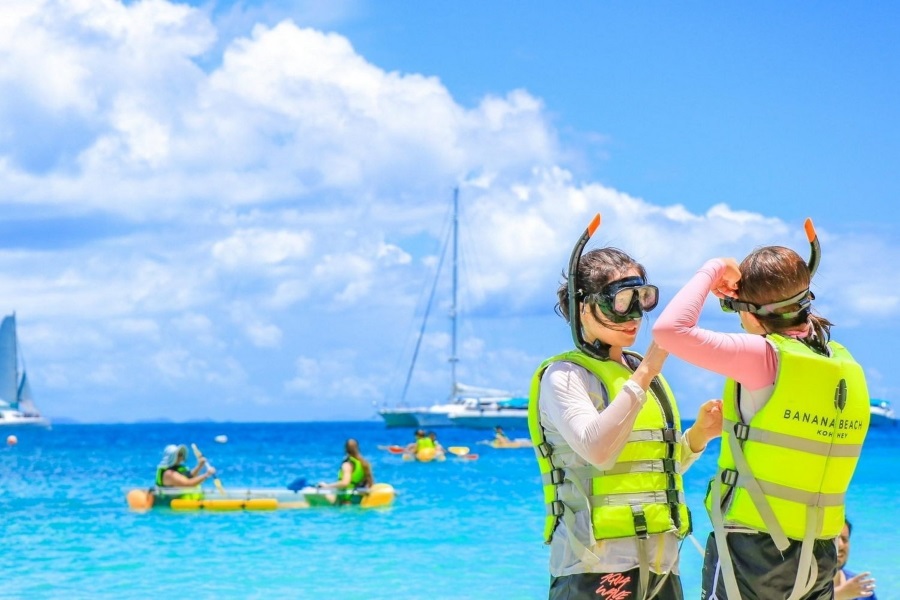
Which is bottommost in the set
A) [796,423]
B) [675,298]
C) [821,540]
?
[821,540]

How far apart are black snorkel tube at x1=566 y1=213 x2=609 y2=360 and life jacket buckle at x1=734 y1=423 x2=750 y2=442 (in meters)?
0.43

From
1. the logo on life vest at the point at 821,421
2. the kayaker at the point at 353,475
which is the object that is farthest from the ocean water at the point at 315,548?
the logo on life vest at the point at 821,421

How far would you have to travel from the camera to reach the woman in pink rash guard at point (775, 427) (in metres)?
3.13

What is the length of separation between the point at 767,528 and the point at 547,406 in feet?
2.31

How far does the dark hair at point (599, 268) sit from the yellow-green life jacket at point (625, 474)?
0.20 metres

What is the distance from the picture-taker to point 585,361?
3305mm

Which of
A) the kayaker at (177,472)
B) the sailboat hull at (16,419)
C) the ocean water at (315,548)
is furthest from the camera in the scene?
the sailboat hull at (16,419)

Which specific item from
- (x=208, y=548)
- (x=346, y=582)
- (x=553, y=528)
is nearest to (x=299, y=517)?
(x=208, y=548)

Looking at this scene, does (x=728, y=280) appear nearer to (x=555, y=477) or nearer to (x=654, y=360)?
(x=654, y=360)

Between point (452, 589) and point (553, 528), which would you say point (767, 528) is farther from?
point (452, 589)

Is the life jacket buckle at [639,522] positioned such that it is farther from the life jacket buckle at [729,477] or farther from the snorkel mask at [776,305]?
the snorkel mask at [776,305]

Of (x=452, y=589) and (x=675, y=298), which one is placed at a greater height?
(x=675, y=298)

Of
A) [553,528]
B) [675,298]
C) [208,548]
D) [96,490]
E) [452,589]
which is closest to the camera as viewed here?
[675,298]

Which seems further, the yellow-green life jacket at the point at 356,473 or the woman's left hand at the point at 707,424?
the yellow-green life jacket at the point at 356,473
